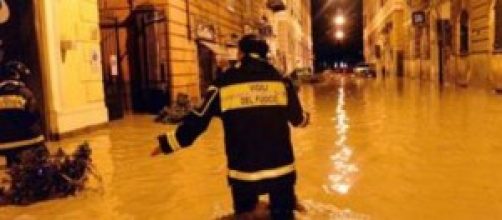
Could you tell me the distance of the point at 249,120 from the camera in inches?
183

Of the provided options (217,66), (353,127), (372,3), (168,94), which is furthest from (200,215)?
(372,3)

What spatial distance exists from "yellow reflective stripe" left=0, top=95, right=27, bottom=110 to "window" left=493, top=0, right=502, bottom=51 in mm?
17313

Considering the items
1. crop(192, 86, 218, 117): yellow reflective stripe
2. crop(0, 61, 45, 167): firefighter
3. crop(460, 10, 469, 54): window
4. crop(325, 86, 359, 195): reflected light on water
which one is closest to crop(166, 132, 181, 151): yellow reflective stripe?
crop(192, 86, 218, 117): yellow reflective stripe

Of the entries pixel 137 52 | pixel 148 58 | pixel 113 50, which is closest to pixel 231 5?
pixel 137 52

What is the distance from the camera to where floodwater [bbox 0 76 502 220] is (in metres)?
6.00

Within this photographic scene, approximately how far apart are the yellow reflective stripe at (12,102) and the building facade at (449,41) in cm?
1701

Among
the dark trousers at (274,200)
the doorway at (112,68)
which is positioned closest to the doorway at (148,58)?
the doorway at (112,68)

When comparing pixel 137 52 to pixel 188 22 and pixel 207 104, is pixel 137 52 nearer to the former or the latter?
pixel 188 22

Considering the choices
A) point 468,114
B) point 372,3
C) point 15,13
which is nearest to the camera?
point 15,13

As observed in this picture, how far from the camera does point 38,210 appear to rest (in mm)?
6430

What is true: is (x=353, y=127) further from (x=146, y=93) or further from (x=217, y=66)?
(x=217, y=66)

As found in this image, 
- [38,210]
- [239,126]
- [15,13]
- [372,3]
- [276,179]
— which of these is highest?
[372,3]

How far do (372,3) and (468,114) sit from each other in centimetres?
6606

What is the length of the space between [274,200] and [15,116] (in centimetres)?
416
